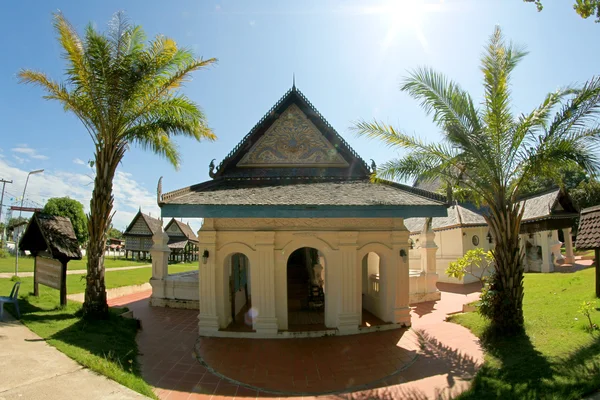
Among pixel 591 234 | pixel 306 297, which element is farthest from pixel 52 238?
pixel 591 234

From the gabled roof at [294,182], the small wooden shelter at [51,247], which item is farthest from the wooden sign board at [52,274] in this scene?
the gabled roof at [294,182]

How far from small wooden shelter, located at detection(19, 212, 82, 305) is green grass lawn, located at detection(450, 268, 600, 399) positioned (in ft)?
33.8

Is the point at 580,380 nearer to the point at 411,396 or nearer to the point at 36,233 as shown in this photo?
the point at 411,396

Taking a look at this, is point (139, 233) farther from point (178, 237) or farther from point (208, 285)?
point (208, 285)

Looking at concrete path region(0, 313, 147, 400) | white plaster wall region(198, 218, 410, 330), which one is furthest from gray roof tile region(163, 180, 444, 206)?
concrete path region(0, 313, 147, 400)

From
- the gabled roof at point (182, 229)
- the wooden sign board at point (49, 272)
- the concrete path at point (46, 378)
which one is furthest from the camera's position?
the gabled roof at point (182, 229)

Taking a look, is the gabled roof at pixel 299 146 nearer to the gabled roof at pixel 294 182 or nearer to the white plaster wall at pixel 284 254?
the gabled roof at pixel 294 182

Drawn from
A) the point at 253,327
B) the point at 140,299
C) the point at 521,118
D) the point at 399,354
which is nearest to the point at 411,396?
the point at 399,354

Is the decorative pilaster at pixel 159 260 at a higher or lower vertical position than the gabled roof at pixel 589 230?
lower

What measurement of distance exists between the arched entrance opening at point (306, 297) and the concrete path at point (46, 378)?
15.8 ft

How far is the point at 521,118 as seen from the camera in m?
6.97

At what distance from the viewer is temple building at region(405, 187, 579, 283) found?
17.1 meters

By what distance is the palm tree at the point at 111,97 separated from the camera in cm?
792

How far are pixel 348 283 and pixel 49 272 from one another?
353 inches
